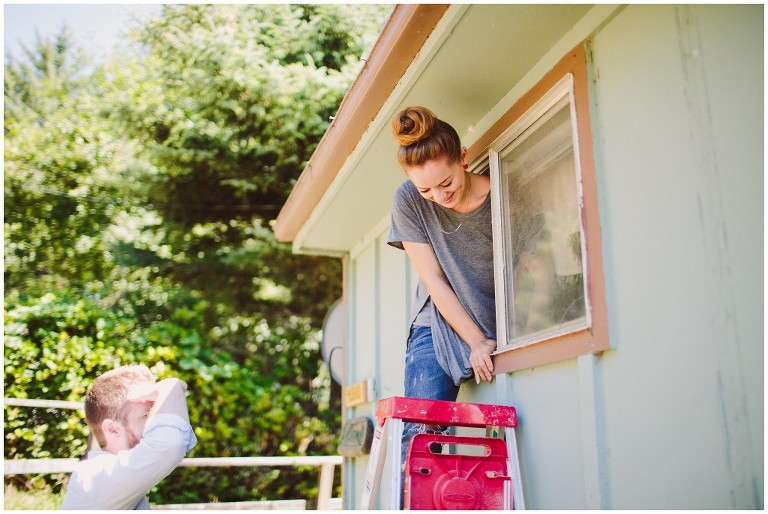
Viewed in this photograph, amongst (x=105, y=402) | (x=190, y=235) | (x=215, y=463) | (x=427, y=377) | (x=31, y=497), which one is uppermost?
(x=190, y=235)

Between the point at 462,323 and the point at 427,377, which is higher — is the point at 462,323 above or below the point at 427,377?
above

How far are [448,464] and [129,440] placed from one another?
1.23 meters

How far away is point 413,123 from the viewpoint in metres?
2.74

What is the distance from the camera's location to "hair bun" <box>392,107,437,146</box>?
8.96 ft

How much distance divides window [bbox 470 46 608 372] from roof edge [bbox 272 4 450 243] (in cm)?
51

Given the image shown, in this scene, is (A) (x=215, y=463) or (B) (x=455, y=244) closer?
(B) (x=455, y=244)

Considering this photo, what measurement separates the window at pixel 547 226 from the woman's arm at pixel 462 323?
6 cm

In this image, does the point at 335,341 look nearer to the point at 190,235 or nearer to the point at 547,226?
the point at 547,226

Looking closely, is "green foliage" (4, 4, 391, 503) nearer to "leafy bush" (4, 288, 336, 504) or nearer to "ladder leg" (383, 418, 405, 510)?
"leafy bush" (4, 288, 336, 504)

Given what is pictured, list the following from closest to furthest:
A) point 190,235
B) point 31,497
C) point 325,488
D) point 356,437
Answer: point 356,437 < point 325,488 < point 31,497 < point 190,235

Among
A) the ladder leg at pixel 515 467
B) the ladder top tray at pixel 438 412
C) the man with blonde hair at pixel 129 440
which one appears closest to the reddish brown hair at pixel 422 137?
the ladder top tray at pixel 438 412

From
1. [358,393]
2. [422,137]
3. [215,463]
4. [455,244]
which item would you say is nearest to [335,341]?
[358,393]

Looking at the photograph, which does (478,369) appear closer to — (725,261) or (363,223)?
(725,261)

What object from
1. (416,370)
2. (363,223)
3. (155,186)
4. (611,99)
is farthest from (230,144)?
(611,99)
